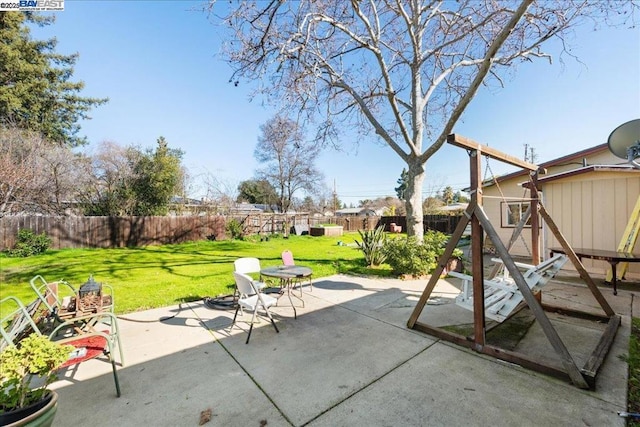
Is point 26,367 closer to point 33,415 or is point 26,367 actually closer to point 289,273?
point 33,415

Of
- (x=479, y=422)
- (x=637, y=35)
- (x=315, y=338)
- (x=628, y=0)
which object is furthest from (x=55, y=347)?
(x=637, y=35)

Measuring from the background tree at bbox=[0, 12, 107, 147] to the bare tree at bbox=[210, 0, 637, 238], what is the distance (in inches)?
610

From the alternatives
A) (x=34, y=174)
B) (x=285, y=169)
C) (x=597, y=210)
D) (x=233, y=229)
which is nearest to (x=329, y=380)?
(x=597, y=210)

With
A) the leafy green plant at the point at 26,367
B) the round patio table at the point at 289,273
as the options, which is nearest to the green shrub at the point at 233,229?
the round patio table at the point at 289,273

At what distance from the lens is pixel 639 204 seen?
593cm

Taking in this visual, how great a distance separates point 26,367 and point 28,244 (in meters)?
13.4

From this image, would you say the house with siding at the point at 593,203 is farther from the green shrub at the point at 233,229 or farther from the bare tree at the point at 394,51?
the green shrub at the point at 233,229

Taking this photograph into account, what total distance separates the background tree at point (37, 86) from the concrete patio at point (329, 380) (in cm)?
1792

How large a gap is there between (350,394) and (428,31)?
10119mm

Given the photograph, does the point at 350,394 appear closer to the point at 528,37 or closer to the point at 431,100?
the point at 528,37

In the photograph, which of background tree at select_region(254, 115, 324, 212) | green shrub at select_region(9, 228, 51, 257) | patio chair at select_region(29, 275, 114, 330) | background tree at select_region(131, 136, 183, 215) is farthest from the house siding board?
background tree at select_region(254, 115, 324, 212)

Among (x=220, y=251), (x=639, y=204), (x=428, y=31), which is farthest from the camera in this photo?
(x=220, y=251)

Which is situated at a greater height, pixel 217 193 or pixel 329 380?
pixel 217 193

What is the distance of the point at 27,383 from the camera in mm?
1553
